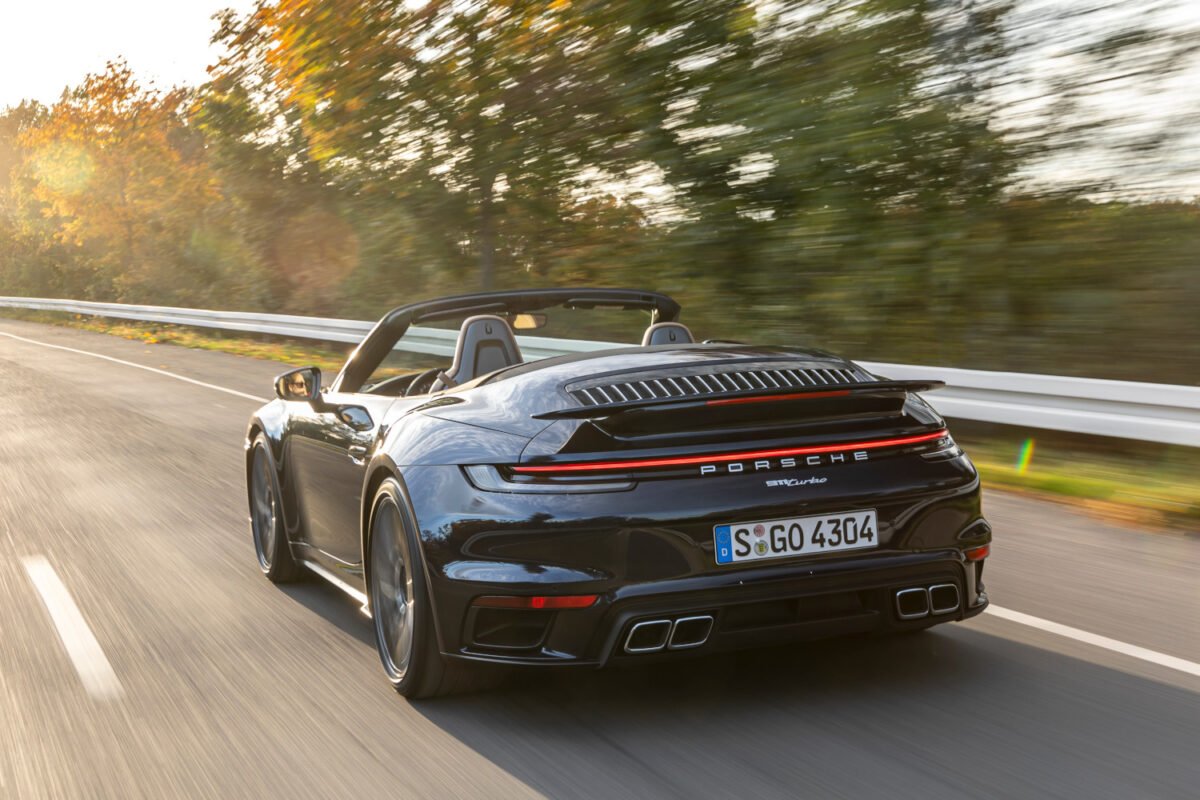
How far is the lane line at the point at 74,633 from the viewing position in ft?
15.0

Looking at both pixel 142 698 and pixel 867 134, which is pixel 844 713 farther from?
pixel 867 134

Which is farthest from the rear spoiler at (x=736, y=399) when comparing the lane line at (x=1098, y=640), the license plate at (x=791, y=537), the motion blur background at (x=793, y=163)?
the motion blur background at (x=793, y=163)

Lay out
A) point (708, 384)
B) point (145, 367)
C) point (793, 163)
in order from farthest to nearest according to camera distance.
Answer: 1. point (145, 367)
2. point (793, 163)
3. point (708, 384)

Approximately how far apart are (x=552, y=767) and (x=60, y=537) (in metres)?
4.91

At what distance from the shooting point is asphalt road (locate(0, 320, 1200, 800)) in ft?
11.0

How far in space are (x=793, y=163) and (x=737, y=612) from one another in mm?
11478

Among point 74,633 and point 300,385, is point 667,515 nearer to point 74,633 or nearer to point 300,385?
point 300,385

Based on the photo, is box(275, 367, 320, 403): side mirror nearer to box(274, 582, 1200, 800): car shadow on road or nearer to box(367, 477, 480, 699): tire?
box(367, 477, 480, 699): tire

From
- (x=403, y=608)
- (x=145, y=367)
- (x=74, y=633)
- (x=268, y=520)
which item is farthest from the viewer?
(x=145, y=367)

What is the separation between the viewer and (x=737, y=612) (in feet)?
11.9

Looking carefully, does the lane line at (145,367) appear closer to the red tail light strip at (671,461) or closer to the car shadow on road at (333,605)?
the car shadow on road at (333,605)

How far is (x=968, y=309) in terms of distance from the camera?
12984 millimetres

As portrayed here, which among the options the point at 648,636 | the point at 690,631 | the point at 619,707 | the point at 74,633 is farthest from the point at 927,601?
the point at 74,633

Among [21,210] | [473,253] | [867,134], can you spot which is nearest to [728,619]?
[867,134]
